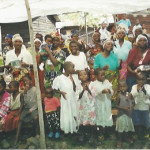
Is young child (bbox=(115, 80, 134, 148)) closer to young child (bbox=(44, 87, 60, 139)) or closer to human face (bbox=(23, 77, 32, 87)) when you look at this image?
young child (bbox=(44, 87, 60, 139))

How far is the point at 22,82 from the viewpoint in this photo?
17.5 feet

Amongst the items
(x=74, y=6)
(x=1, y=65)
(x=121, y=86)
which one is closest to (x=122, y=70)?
(x=121, y=86)

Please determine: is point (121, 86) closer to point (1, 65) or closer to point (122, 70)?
point (122, 70)

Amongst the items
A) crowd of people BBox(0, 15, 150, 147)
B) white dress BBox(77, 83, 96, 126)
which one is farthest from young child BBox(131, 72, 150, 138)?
white dress BBox(77, 83, 96, 126)

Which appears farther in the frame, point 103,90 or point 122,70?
point 122,70

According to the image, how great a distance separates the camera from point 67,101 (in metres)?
4.69

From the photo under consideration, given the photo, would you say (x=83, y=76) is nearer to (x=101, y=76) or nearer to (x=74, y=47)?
(x=101, y=76)

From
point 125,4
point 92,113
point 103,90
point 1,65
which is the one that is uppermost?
point 125,4

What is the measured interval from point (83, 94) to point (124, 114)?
30.8 inches

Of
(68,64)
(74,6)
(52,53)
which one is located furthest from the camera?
(52,53)

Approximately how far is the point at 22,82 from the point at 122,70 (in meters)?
1.99

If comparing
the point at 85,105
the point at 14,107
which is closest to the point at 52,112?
the point at 85,105

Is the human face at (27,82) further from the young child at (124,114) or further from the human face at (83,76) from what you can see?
the young child at (124,114)

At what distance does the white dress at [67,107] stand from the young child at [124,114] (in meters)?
0.74
